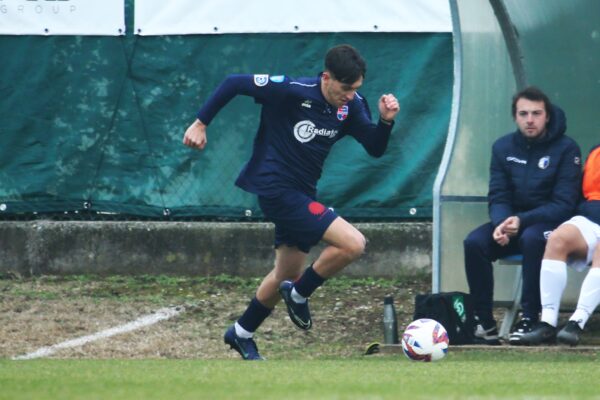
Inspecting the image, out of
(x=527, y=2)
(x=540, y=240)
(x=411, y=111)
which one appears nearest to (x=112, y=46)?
(x=411, y=111)

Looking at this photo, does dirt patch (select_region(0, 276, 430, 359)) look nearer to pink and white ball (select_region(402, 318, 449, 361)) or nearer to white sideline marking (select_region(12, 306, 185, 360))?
white sideline marking (select_region(12, 306, 185, 360))

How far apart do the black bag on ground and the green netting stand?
8.21 feet

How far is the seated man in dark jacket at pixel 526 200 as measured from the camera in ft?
33.2

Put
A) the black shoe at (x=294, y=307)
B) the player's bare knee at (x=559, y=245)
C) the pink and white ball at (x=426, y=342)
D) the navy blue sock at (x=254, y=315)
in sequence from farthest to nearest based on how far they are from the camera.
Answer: the player's bare knee at (x=559, y=245)
the navy blue sock at (x=254, y=315)
the black shoe at (x=294, y=307)
the pink and white ball at (x=426, y=342)

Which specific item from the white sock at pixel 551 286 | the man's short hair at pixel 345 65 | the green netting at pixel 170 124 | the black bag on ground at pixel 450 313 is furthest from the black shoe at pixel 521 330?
the green netting at pixel 170 124

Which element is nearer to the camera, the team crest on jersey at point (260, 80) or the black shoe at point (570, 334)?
the team crest on jersey at point (260, 80)

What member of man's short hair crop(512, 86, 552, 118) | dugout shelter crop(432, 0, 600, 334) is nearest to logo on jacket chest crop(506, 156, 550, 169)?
man's short hair crop(512, 86, 552, 118)

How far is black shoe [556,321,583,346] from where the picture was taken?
9.67 metres

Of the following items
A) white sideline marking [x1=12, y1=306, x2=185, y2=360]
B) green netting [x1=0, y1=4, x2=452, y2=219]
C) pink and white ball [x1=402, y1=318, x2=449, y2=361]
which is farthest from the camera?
green netting [x1=0, y1=4, x2=452, y2=219]

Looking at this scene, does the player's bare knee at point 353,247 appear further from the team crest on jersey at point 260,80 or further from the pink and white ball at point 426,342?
the team crest on jersey at point 260,80

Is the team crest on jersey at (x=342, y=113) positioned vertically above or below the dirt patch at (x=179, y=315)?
above

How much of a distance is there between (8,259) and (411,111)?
11.7 feet

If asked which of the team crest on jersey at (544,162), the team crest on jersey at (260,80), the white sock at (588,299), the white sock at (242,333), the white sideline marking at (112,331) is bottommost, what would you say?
the white sideline marking at (112,331)

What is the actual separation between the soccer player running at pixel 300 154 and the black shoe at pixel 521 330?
133 cm
